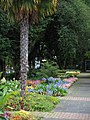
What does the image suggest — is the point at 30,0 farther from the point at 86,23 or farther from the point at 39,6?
the point at 86,23

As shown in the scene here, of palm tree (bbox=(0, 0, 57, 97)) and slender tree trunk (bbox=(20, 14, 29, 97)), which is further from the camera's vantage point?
slender tree trunk (bbox=(20, 14, 29, 97))

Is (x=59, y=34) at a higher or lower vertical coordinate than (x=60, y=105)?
higher

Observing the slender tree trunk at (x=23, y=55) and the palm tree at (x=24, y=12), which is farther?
the slender tree trunk at (x=23, y=55)

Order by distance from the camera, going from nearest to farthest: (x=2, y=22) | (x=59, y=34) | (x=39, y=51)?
1. (x=2, y=22)
2. (x=59, y=34)
3. (x=39, y=51)

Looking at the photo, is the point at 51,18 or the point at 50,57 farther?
the point at 50,57

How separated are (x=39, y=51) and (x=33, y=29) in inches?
417

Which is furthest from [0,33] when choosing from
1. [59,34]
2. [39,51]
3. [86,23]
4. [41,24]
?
[39,51]

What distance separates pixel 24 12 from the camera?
50.3 ft

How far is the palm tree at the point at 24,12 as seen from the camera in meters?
15.0

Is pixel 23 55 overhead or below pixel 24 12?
below

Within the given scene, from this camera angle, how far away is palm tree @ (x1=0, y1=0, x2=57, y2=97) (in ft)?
49.2

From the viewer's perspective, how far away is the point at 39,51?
40.3m

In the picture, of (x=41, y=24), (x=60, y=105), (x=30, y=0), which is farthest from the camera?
(x=41, y=24)

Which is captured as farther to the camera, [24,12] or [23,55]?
[23,55]
